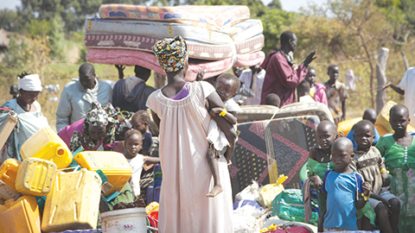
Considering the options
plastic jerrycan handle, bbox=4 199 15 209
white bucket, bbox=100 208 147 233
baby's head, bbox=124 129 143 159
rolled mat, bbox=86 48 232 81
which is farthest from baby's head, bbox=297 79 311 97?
plastic jerrycan handle, bbox=4 199 15 209

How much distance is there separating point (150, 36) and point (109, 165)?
97.6 inches

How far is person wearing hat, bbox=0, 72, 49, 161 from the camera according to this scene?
15.4 ft

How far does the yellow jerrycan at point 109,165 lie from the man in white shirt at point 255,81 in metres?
4.13

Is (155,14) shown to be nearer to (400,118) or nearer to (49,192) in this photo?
(49,192)

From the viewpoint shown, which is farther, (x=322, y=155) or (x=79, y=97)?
(x=79, y=97)

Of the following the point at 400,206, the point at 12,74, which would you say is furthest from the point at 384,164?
the point at 12,74

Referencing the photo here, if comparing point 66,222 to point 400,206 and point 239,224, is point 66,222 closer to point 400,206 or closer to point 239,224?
point 239,224

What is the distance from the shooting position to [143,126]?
17.0 ft

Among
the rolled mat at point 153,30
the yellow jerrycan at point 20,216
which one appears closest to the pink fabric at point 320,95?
the rolled mat at point 153,30

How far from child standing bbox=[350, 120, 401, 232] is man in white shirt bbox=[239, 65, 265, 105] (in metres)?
3.69

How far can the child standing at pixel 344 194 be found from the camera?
3.72 m

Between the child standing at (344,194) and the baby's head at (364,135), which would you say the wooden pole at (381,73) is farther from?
the child standing at (344,194)

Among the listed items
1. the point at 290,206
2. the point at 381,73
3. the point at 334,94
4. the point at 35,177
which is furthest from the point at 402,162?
the point at 381,73

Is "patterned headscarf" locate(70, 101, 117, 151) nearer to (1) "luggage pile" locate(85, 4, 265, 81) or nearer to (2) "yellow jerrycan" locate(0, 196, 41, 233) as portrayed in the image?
(2) "yellow jerrycan" locate(0, 196, 41, 233)
